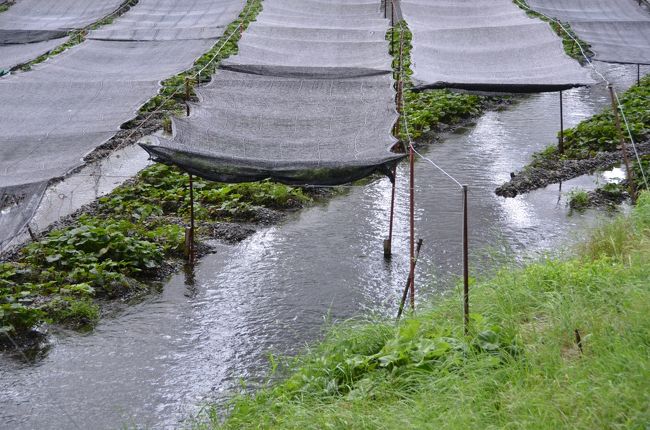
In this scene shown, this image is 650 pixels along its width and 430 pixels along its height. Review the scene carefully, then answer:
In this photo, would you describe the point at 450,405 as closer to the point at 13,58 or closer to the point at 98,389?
the point at 98,389

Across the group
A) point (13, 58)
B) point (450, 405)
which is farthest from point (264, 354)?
point (13, 58)

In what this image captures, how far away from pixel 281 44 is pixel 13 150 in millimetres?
6625

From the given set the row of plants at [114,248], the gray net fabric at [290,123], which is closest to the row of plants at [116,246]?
the row of plants at [114,248]

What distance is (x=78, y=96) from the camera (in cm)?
1163

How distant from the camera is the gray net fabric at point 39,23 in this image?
1675 centimetres

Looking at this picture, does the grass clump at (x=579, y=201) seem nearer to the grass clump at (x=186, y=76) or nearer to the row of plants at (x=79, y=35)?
the grass clump at (x=186, y=76)

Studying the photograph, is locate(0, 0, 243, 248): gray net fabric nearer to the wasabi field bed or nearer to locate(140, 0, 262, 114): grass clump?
locate(140, 0, 262, 114): grass clump

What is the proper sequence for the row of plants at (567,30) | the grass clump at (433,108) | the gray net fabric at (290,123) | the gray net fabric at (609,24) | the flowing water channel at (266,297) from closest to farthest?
1. the flowing water channel at (266,297)
2. the gray net fabric at (290,123)
3. the gray net fabric at (609,24)
4. the row of plants at (567,30)
5. the grass clump at (433,108)

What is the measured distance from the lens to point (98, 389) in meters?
7.38

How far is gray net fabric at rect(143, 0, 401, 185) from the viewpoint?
8039mm

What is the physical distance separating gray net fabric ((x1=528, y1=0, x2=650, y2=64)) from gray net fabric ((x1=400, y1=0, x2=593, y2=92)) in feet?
5.60

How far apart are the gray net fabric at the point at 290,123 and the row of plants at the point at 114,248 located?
1.80 meters

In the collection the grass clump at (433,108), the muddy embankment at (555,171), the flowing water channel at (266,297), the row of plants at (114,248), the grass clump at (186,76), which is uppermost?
the grass clump at (186,76)

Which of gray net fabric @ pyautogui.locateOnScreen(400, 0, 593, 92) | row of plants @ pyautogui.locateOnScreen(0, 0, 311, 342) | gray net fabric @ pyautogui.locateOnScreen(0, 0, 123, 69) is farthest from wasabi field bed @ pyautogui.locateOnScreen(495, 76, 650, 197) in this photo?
gray net fabric @ pyautogui.locateOnScreen(0, 0, 123, 69)
